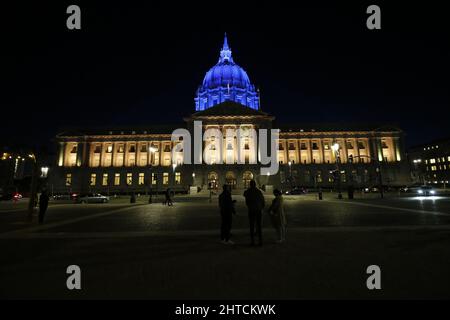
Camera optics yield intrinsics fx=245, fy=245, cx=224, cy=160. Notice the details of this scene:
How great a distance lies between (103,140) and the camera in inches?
2857

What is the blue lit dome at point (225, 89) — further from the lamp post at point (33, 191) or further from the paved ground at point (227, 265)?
the paved ground at point (227, 265)

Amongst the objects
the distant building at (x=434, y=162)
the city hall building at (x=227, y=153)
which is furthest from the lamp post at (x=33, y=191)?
the distant building at (x=434, y=162)

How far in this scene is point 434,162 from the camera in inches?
3893

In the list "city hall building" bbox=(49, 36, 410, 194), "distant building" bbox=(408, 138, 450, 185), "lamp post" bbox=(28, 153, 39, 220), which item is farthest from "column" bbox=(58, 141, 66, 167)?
"distant building" bbox=(408, 138, 450, 185)

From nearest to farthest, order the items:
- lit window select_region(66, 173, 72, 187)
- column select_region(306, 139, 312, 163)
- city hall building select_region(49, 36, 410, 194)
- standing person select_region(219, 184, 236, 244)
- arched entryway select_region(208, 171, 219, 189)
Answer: standing person select_region(219, 184, 236, 244) < arched entryway select_region(208, 171, 219, 189) < city hall building select_region(49, 36, 410, 194) < lit window select_region(66, 173, 72, 187) < column select_region(306, 139, 312, 163)

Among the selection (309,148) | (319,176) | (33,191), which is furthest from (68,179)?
(319,176)

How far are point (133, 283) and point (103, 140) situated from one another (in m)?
76.6

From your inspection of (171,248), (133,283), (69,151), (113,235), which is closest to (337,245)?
(171,248)

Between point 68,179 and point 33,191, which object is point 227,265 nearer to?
point 33,191

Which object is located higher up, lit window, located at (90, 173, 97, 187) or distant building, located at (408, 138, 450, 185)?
distant building, located at (408, 138, 450, 185)

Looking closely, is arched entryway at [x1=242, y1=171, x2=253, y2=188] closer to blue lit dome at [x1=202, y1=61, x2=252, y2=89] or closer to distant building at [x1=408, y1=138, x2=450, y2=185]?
blue lit dome at [x1=202, y1=61, x2=252, y2=89]

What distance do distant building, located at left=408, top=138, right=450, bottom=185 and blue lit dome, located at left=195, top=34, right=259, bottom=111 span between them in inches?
2543

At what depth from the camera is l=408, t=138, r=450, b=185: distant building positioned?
9225 cm

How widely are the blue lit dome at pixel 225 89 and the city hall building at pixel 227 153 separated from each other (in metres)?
13.0
